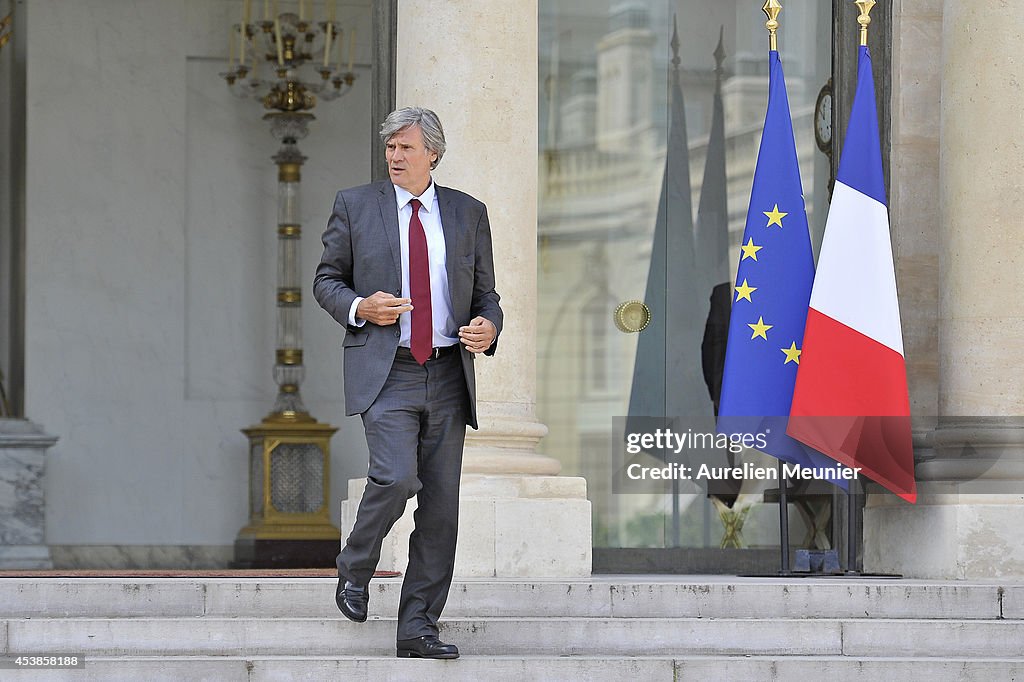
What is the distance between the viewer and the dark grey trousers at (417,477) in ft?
20.4

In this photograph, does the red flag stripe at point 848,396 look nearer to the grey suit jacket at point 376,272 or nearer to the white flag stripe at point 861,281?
the white flag stripe at point 861,281

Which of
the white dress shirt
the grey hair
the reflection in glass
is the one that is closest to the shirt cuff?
the white dress shirt

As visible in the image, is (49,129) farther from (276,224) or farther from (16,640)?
(16,640)

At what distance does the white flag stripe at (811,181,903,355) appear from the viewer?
8.77 meters

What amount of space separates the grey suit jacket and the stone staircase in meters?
0.93

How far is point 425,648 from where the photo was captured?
6.38 meters

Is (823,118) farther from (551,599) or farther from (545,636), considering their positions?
(545,636)

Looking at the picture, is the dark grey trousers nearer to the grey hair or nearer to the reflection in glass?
the grey hair

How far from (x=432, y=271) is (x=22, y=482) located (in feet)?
20.6

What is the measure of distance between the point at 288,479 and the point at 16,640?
20.0 ft

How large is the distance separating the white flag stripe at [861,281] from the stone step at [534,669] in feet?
7.40

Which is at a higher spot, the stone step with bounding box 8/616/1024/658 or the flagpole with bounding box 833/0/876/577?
the flagpole with bounding box 833/0/876/577

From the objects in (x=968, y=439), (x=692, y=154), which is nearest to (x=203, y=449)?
(x=692, y=154)

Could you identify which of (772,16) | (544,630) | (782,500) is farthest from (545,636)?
(772,16)
